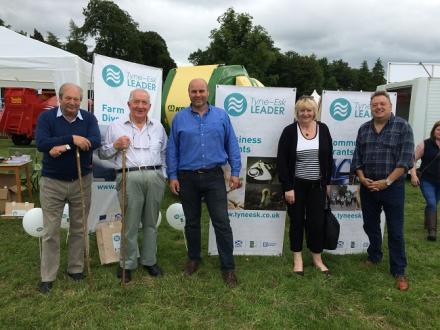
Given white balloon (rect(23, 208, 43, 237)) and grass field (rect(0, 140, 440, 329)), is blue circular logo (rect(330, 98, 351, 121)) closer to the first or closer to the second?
grass field (rect(0, 140, 440, 329))

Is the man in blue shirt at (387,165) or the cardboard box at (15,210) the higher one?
the man in blue shirt at (387,165)

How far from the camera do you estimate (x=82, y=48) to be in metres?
42.3

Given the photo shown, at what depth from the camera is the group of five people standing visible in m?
3.10

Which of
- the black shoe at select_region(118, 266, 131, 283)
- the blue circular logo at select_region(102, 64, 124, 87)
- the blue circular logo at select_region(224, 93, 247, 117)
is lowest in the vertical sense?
the black shoe at select_region(118, 266, 131, 283)

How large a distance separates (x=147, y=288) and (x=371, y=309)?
2.02 metres

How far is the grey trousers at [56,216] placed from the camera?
Result: 3023 millimetres

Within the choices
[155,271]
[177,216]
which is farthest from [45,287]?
[177,216]

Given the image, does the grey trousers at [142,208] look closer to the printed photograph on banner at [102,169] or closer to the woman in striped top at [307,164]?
the printed photograph on banner at [102,169]

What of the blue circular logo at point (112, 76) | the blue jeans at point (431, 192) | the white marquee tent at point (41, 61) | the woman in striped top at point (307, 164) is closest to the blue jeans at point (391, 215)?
the woman in striped top at point (307, 164)

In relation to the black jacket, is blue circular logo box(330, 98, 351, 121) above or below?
above

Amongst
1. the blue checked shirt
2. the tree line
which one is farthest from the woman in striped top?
the tree line

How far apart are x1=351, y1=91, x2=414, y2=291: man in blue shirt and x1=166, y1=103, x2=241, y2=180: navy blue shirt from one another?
4.23 feet

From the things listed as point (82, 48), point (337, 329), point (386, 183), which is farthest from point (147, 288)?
point (82, 48)

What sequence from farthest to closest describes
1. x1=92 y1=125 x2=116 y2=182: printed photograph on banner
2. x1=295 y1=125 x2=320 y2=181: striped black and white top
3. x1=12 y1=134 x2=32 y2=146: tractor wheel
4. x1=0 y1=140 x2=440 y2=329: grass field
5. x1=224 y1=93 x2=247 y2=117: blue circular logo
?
1. x1=12 y1=134 x2=32 y2=146: tractor wheel
2. x1=92 y1=125 x2=116 y2=182: printed photograph on banner
3. x1=224 y1=93 x2=247 y2=117: blue circular logo
4. x1=295 y1=125 x2=320 y2=181: striped black and white top
5. x1=0 y1=140 x2=440 y2=329: grass field
